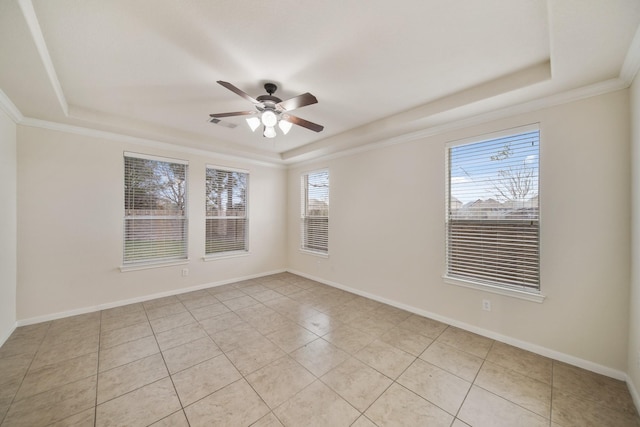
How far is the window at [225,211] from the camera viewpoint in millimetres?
4633

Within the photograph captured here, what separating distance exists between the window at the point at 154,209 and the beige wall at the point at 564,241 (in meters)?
3.76

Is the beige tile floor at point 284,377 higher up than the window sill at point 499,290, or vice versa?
the window sill at point 499,290

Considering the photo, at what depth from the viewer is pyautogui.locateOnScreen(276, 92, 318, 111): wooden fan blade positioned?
6.89ft

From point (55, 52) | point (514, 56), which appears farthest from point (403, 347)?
point (55, 52)

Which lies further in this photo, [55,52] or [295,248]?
[295,248]

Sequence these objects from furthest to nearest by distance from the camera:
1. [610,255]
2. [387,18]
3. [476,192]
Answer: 1. [476,192]
2. [610,255]
3. [387,18]

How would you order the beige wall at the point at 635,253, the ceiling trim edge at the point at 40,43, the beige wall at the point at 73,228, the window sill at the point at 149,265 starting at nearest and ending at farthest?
the ceiling trim edge at the point at 40,43
the beige wall at the point at 635,253
the beige wall at the point at 73,228
the window sill at the point at 149,265

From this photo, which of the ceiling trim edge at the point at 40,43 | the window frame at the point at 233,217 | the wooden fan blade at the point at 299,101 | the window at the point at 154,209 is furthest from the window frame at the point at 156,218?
the wooden fan blade at the point at 299,101

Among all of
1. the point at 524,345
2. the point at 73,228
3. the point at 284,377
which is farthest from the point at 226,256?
the point at 524,345

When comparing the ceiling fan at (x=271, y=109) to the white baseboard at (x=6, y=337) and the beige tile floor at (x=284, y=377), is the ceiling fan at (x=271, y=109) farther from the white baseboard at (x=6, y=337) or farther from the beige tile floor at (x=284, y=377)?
the white baseboard at (x=6, y=337)

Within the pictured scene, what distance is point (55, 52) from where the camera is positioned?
1.95m

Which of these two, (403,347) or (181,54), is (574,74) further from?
(181,54)

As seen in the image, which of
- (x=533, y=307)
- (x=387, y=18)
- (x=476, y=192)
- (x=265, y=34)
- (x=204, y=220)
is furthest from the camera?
(x=204, y=220)

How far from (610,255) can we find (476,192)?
1207 millimetres
